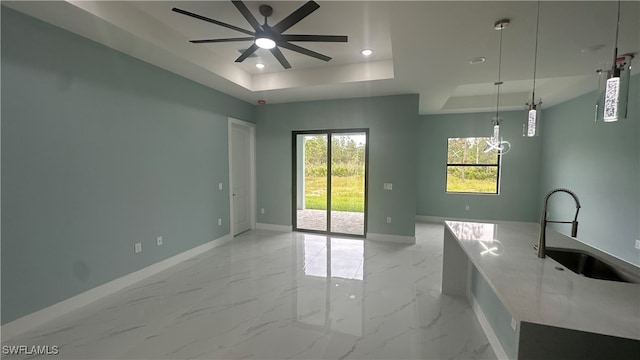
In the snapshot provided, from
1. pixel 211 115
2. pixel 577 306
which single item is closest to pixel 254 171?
pixel 211 115

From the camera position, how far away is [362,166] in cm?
491

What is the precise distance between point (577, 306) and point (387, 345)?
1.35 metres

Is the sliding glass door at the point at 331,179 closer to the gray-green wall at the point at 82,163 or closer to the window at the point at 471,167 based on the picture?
the gray-green wall at the point at 82,163

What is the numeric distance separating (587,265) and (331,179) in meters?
3.74

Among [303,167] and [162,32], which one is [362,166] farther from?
[162,32]

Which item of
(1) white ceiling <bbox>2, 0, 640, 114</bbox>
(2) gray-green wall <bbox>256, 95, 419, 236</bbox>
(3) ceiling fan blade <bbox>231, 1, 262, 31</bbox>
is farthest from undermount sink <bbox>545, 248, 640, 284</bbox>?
(3) ceiling fan blade <bbox>231, 1, 262, 31</bbox>

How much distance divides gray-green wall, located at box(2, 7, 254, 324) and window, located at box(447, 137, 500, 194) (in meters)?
5.70

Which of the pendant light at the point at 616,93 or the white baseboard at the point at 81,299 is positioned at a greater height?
the pendant light at the point at 616,93

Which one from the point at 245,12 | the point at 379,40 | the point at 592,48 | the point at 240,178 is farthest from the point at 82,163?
the point at 592,48

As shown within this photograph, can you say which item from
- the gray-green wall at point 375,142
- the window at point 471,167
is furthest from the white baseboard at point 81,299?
the window at point 471,167

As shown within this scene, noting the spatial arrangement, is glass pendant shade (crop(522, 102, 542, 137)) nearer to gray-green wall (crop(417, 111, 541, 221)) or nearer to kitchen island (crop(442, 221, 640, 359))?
kitchen island (crop(442, 221, 640, 359))

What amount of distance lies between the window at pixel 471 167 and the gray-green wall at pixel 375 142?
7.57 feet

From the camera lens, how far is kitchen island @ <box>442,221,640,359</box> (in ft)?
3.20

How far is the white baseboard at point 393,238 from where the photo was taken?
461cm
